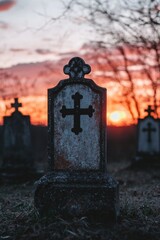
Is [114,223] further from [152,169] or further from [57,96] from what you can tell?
[152,169]

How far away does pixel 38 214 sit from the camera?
630cm

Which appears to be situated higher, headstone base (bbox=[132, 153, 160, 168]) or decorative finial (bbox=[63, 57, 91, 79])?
decorative finial (bbox=[63, 57, 91, 79])

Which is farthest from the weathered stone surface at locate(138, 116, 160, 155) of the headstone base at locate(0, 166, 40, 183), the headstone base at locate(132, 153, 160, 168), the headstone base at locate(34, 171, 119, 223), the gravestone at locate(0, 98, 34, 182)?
the headstone base at locate(34, 171, 119, 223)

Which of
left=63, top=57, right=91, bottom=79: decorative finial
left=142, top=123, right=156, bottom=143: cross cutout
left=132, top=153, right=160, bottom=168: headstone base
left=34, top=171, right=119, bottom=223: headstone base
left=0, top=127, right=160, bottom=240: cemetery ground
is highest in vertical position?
left=63, top=57, right=91, bottom=79: decorative finial

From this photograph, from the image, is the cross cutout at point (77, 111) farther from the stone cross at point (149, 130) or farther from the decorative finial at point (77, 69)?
the stone cross at point (149, 130)

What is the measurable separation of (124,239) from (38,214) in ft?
5.06

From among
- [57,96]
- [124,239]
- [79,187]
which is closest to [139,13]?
[57,96]

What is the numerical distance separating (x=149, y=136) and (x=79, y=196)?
11320 mm

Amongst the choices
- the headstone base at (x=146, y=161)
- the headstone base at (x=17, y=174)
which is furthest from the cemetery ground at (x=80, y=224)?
the headstone base at (x=146, y=161)

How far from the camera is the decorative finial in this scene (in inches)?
261

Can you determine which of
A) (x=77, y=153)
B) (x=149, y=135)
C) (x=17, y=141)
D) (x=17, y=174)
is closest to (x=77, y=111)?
(x=77, y=153)

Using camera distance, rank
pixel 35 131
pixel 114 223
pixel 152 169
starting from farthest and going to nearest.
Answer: pixel 35 131, pixel 152 169, pixel 114 223

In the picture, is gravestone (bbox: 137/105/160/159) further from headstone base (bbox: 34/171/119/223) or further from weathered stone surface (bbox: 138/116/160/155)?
headstone base (bbox: 34/171/119/223)

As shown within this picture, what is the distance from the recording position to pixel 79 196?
6297 millimetres
